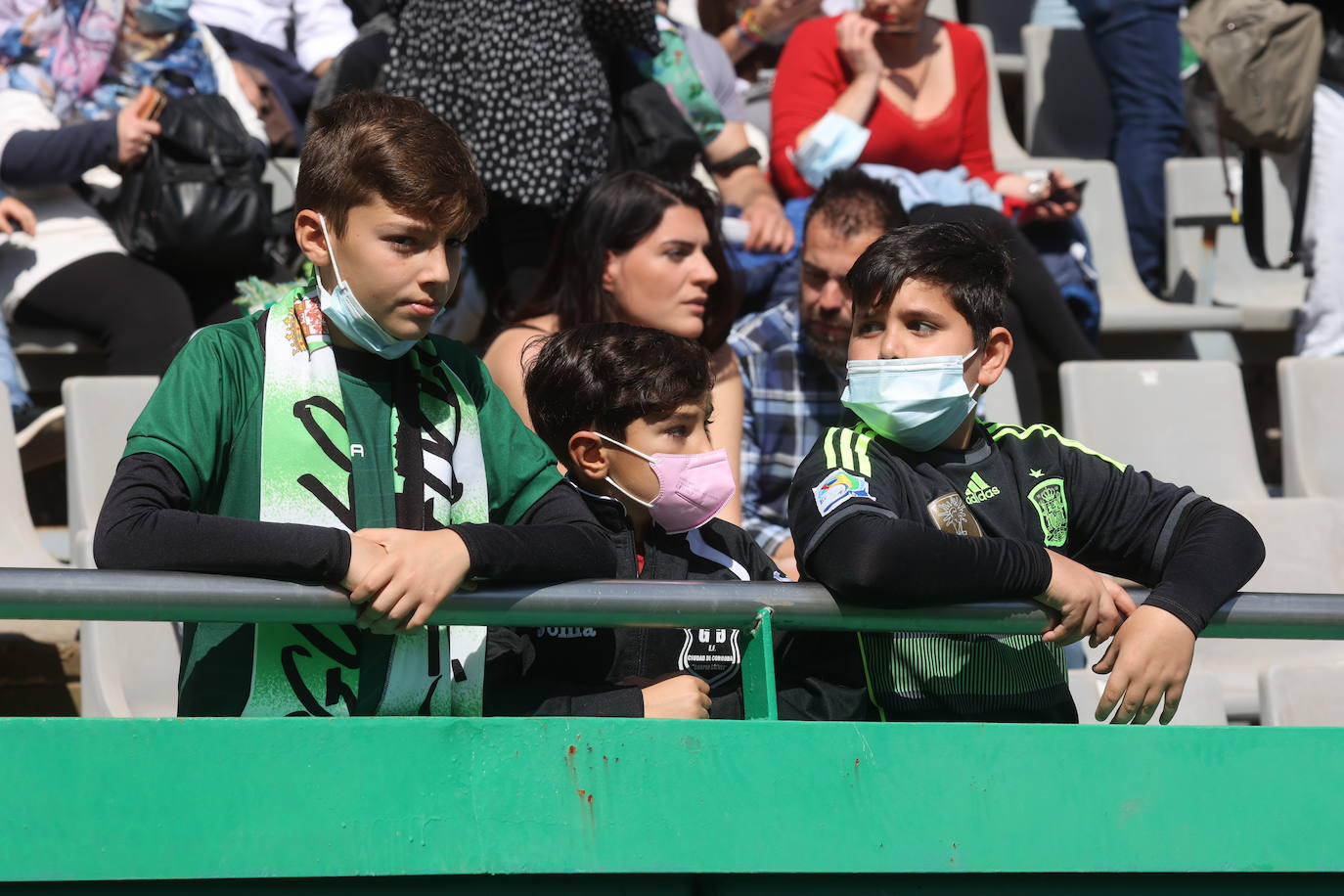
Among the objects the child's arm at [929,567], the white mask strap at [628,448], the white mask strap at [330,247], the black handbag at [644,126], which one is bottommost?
the black handbag at [644,126]

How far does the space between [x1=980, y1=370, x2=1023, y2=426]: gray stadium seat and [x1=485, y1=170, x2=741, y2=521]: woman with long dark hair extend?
86 centimetres

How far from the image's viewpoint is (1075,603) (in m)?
2.17

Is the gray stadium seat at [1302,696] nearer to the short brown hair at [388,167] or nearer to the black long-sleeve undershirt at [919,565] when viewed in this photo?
the black long-sleeve undershirt at [919,565]

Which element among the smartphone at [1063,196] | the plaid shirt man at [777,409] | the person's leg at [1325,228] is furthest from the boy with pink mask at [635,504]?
the person's leg at [1325,228]

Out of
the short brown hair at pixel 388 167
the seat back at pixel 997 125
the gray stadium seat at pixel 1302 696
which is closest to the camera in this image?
the short brown hair at pixel 388 167

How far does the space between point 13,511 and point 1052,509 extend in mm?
2761

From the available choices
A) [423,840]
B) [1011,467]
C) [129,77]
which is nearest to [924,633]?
[1011,467]

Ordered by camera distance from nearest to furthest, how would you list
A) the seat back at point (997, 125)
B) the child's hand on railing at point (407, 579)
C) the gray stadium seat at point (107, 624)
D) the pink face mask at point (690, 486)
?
1. the child's hand on railing at point (407, 579)
2. the pink face mask at point (690, 486)
3. the gray stadium seat at point (107, 624)
4. the seat back at point (997, 125)

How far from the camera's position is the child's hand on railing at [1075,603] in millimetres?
2174

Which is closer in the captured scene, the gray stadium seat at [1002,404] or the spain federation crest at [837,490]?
the spain federation crest at [837,490]

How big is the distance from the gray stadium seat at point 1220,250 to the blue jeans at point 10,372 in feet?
14.2

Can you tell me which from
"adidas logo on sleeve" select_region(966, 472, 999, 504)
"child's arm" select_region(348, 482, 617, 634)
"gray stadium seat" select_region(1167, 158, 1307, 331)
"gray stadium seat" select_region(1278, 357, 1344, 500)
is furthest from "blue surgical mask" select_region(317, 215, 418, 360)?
"gray stadium seat" select_region(1167, 158, 1307, 331)

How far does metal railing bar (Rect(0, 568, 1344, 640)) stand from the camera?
5.99 ft

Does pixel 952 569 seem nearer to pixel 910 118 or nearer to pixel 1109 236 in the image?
pixel 910 118
